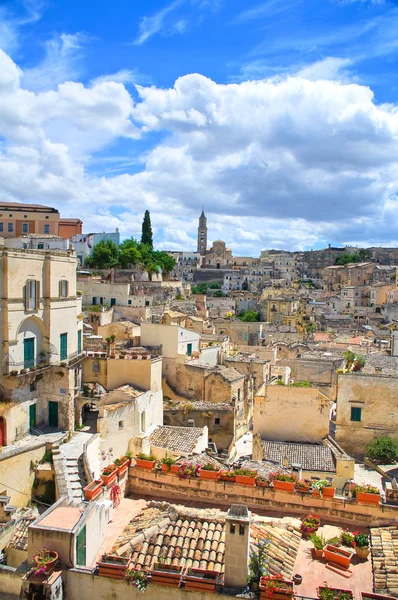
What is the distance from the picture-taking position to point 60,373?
20.3 m

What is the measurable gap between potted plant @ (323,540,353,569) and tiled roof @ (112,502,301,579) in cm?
63

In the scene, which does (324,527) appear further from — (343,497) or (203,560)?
(203,560)

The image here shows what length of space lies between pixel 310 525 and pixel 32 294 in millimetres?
14241

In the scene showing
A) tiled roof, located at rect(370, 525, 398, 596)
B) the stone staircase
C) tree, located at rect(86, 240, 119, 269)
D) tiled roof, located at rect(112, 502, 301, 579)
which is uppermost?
tree, located at rect(86, 240, 119, 269)

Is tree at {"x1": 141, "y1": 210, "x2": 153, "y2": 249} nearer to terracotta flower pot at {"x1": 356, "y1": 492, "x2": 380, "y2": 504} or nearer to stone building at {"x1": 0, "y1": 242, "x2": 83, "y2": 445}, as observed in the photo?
stone building at {"x1": 0, "y1": 242, "x2": 83, "y2": 445}

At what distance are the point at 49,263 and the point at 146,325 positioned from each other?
805 cm

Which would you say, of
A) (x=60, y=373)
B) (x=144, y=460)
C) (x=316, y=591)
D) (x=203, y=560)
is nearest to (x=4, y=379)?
(x=60, y=373)

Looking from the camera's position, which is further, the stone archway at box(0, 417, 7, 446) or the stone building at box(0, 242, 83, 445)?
the stone building at box(0, 242, 83, 445)

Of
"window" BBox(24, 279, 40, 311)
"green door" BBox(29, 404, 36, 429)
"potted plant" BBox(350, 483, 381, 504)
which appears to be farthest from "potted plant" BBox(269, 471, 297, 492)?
"window" BBox(24, 279, 40, 311)

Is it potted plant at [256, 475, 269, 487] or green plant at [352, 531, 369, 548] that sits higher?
potted plant at [256, 475, 269, 487]

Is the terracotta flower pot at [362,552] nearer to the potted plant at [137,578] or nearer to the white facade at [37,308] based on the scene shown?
the potted plant at [137,578]

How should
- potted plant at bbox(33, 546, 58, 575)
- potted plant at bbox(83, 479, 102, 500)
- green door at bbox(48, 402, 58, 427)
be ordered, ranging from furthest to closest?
green door at bbox(48, 402, 58, 427)
potted plant at bbox(83, 479, 102, 500)
potted plant at bbox(33, 546, 58, 575)

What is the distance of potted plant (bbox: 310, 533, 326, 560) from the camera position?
965 cm

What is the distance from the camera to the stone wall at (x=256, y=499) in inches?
434
